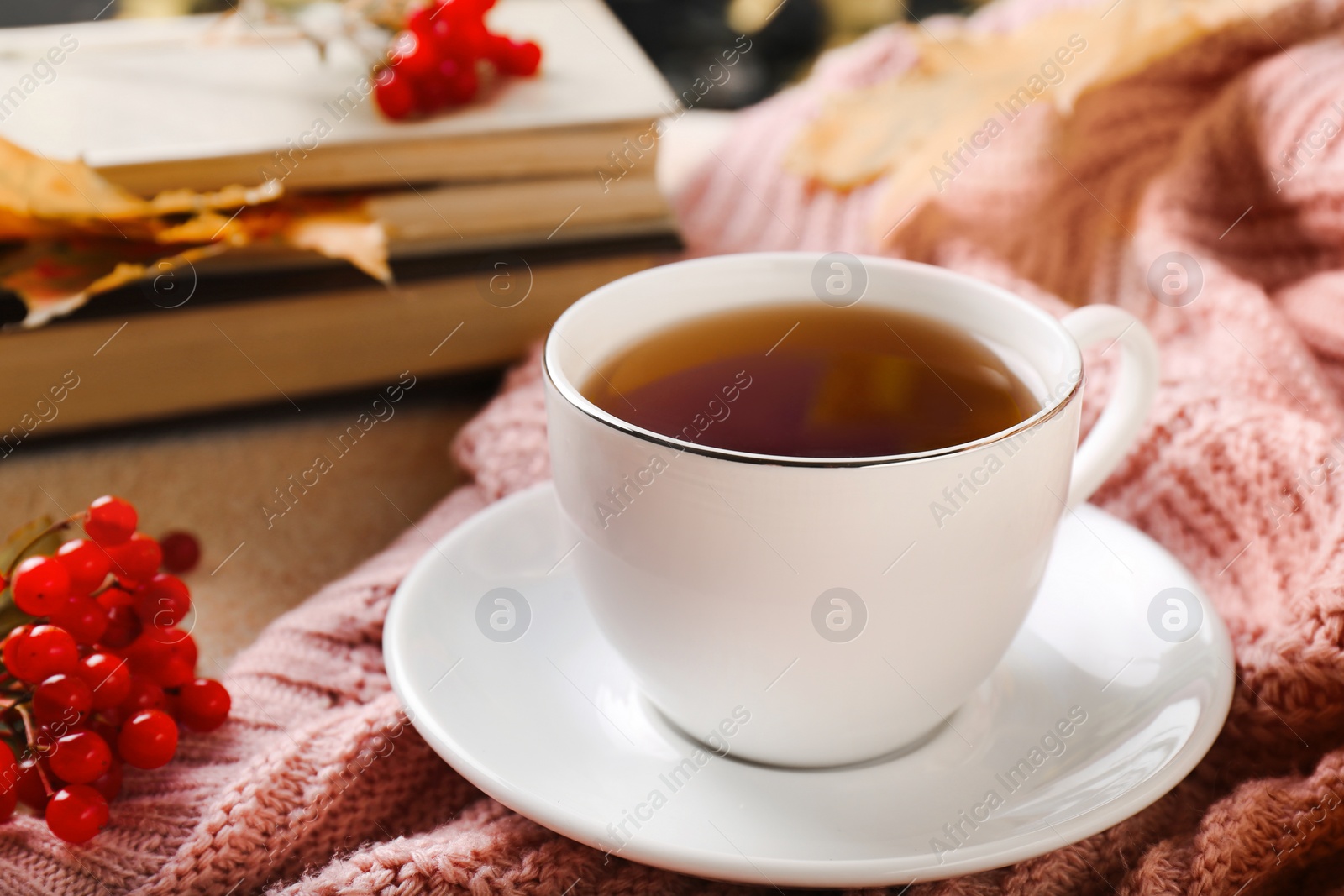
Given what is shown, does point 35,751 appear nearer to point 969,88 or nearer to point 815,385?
point 815,385

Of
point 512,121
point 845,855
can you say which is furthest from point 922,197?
point 845,855

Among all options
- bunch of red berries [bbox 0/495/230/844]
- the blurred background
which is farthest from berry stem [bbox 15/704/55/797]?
the blurred background

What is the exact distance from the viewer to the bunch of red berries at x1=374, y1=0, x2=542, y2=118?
2.57 ft

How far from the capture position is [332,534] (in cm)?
75

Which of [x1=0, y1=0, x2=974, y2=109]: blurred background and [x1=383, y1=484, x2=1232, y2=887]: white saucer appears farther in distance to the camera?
[x1=0, y1=0, x2=974, y2=109]: blurred background

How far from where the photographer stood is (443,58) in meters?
0.81

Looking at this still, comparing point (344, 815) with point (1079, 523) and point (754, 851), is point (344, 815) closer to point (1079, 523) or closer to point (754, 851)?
point (754, 851)

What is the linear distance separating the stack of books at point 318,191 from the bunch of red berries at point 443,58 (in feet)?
→ 0.05

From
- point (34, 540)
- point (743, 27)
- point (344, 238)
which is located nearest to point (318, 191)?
point (344, 238)

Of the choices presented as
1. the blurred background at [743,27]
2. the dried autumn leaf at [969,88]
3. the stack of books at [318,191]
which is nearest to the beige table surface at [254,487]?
the stack of books at [318,191]

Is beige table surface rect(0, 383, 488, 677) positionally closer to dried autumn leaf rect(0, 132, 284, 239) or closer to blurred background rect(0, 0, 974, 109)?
dried autumn leaf rect(0, 132, 284, 239)

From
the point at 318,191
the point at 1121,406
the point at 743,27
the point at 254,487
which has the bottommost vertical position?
the point at 743,27

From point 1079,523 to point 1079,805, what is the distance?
8.5 inches

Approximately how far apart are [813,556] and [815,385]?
17 cm
